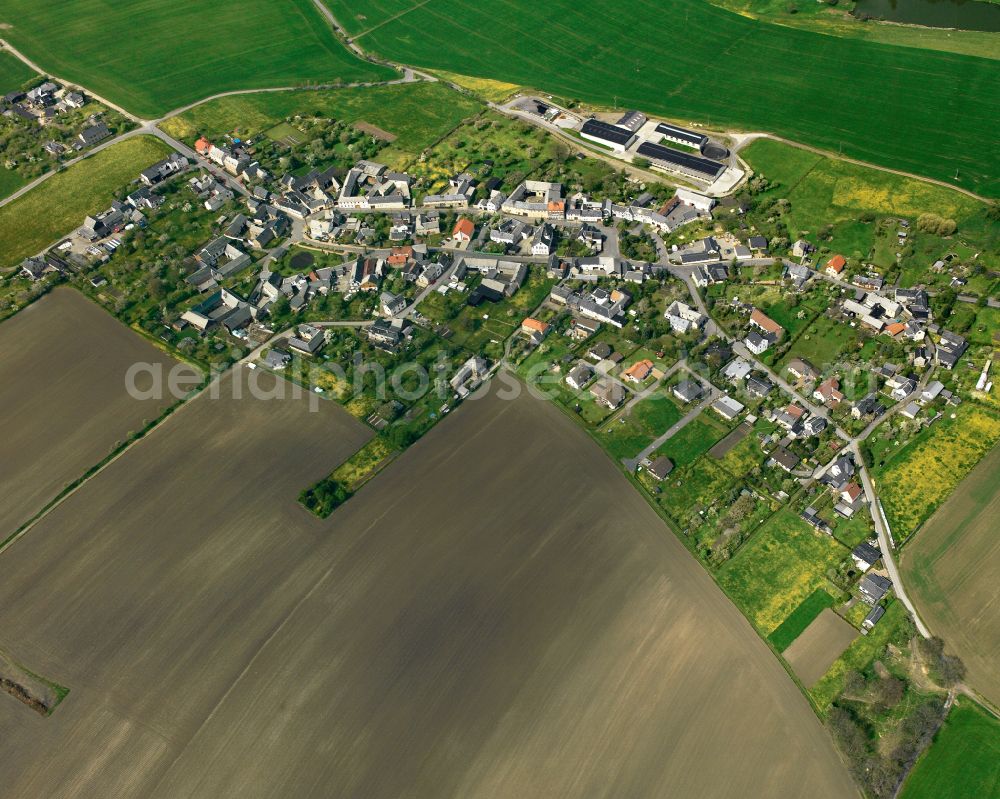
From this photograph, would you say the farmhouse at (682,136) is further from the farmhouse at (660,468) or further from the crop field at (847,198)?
the farmhouse at (660,468)

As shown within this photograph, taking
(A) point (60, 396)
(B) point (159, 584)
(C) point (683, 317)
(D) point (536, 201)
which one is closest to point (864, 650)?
(C) point (683, 317)

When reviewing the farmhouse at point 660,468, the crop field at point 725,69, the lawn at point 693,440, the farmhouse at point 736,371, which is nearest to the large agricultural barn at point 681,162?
the crop field at point 725,69

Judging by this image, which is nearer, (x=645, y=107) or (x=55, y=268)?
(x=55, y=268)

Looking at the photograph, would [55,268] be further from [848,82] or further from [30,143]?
[848,82]

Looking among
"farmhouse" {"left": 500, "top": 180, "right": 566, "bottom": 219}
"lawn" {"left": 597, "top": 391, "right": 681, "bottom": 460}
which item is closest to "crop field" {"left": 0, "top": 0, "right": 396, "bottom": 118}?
"farmhouse" {"left": 500, "top": 180, "right": 566, "bottom": 219}

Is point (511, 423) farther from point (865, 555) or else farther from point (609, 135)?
point (609, 135)

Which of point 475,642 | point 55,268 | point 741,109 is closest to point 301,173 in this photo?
point 55,268
